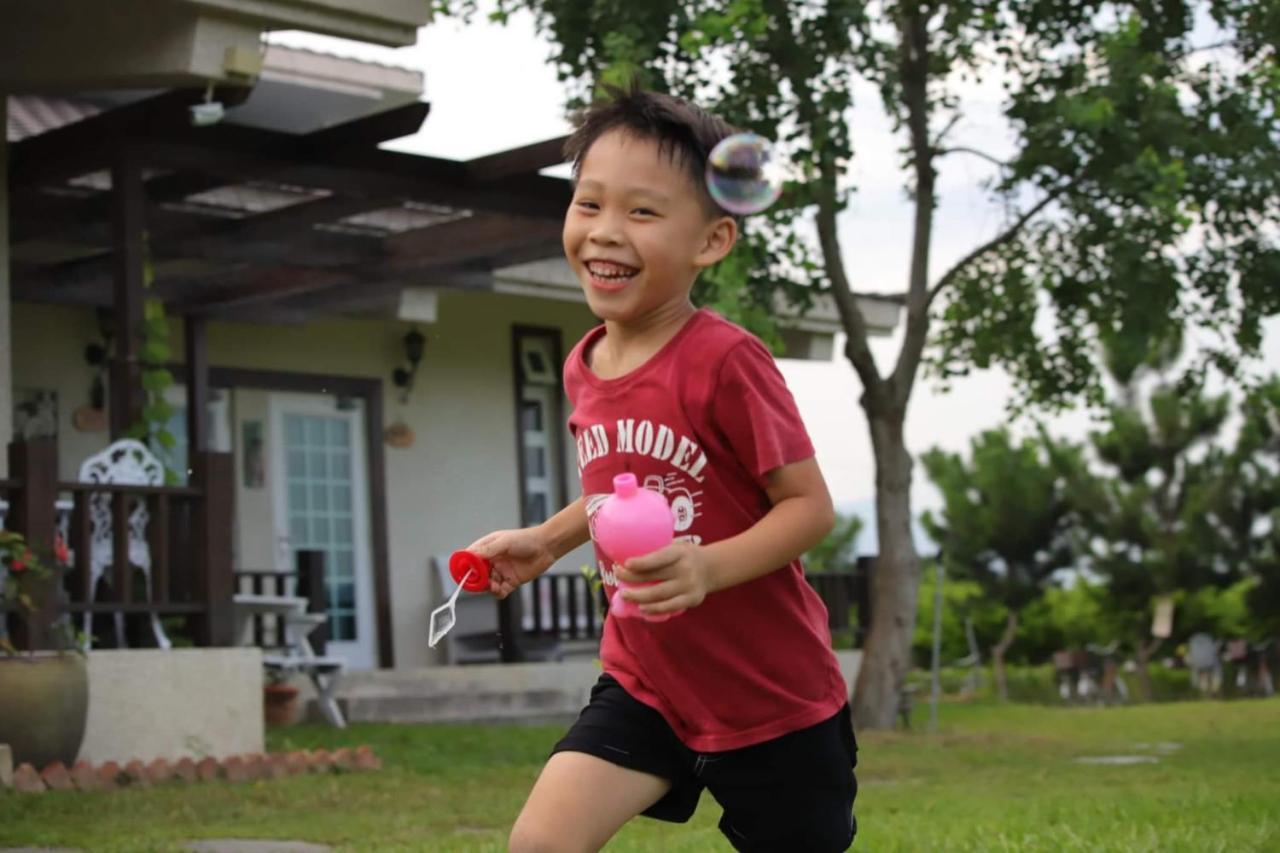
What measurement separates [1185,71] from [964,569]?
14.3 meters

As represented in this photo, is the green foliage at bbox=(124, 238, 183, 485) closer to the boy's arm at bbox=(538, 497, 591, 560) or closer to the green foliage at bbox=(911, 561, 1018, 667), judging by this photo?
the boy's arm at bbox=(538, 497, 591, 560)

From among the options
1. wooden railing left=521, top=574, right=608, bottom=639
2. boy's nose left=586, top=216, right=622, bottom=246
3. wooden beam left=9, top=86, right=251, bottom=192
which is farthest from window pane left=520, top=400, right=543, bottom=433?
boy's nose left=586, top=216, right=622, bottom=246

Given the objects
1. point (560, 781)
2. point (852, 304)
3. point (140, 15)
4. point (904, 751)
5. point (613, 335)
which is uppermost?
point (140, 15)

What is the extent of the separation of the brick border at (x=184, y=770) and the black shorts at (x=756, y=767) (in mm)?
5364

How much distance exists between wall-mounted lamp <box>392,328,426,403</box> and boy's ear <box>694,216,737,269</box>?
12338mm

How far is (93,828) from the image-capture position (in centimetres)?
695

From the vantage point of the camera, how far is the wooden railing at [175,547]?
9.43 metres

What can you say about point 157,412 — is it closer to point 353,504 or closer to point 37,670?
point 37,670

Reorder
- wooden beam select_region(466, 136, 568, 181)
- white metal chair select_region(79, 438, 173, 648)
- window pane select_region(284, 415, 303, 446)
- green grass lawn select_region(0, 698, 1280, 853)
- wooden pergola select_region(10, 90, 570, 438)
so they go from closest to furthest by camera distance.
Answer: green grass lawn select_region(0, 698, 1280, 853) → white metal chair select_region(79, 438, 173, 648) → wooden pergola select_region(10, 90, 570, 438) → wooden beam select_region(466, 136, 568, 181) → window pane select_region(284, 415, 303, 446)

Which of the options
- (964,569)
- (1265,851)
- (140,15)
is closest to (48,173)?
(140,15)

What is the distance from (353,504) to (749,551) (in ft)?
41.7

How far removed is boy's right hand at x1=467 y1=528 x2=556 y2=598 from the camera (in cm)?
345

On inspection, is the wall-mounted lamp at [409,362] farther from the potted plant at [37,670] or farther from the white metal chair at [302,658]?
the potted plant at [37,670]

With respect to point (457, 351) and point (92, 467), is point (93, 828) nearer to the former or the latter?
point (92, 467)
